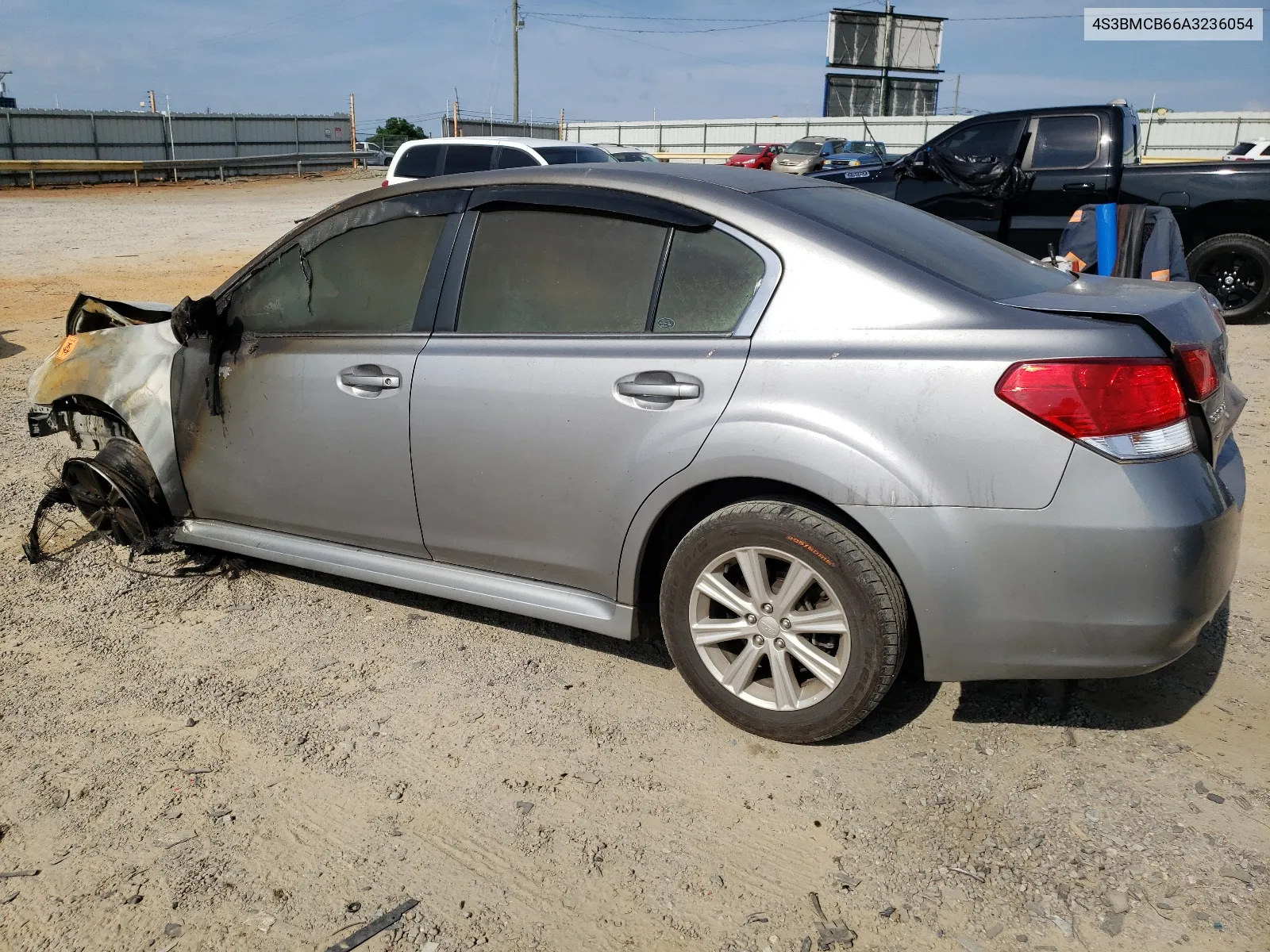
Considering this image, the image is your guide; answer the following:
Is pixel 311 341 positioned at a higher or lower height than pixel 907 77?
lower

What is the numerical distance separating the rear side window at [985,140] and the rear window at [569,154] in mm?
5221

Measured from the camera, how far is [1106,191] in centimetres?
980

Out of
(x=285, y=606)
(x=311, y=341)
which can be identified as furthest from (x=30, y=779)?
(x=311, y=341)

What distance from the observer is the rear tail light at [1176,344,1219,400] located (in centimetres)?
276

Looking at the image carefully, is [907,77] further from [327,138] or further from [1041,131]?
[1041,131]

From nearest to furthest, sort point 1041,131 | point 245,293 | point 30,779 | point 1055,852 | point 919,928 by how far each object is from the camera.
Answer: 1. point 919,928
2. point 1055,852
3. point 30,779
4. point 245,293
5. point 1041,131

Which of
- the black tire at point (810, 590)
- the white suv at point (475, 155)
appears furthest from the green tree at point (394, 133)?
the black tire at point (810, 590)

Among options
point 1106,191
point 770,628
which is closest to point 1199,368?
point 770,628

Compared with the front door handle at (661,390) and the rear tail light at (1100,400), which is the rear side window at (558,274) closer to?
the front door handle at (661,390)

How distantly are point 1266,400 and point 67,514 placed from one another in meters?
7.38

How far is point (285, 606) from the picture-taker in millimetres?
4172

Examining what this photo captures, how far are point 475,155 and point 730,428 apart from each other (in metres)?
13.2

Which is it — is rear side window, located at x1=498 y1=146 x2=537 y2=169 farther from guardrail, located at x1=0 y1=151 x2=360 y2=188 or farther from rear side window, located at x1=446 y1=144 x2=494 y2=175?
guardrail, located at x1=0 y1=151 x2=360 y2=188

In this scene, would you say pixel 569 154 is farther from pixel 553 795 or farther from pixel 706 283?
pixel 553 795
